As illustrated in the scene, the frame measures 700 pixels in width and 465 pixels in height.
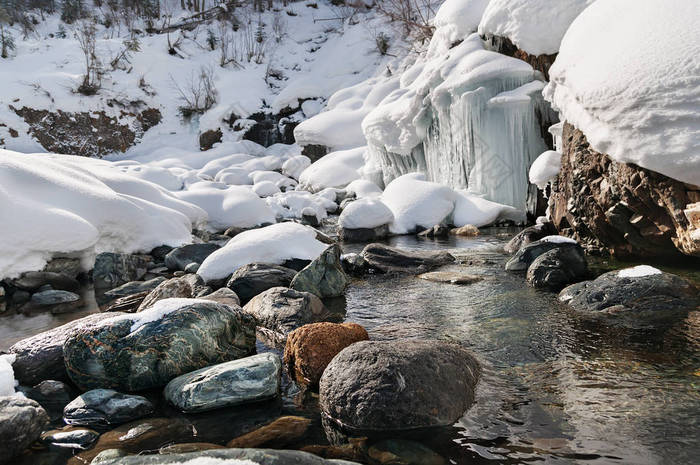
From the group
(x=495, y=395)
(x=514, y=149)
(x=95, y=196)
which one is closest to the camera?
(x=495, y=395)

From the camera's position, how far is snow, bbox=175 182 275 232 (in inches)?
460

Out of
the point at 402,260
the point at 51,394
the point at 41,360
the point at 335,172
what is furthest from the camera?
the point at 335,172

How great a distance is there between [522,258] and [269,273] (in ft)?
10.9

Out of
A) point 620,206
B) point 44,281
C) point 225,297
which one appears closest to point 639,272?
point 620,206

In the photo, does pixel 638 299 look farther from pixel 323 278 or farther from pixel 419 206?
pixel 419 206

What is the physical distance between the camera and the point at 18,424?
255cm

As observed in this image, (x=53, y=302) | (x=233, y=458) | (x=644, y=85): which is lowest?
(x=53, y=302)

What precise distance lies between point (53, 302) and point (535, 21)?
961 centimetres

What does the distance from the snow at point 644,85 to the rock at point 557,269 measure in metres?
1.28

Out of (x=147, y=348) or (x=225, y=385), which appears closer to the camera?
(x=225, y=385)

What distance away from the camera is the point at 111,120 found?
972 inches

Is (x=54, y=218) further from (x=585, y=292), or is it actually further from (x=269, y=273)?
(x=585, y=292)

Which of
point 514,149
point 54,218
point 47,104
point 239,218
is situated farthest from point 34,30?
point 514,149

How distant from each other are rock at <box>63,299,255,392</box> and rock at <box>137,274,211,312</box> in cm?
174
